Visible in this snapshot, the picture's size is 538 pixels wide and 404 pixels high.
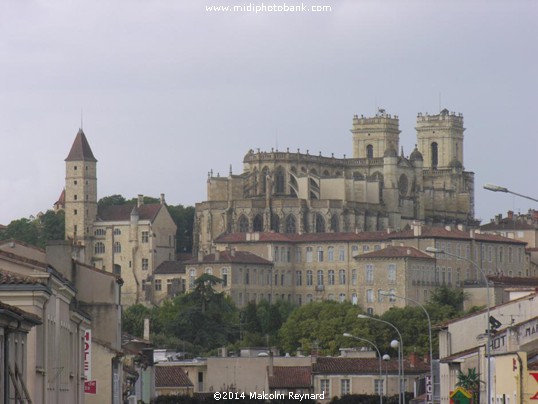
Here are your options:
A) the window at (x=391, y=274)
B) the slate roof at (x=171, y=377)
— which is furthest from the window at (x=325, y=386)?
the window at (x=391, y=274)

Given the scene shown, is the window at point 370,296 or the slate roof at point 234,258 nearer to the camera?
the window at point 370,296

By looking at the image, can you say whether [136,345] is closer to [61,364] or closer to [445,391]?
[445,391]

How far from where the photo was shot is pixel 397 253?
18250cm

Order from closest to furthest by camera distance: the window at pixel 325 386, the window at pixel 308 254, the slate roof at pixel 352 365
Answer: the slate roof at pixel 352 365
the window at pixel 325 386
the window at pixel 308 254

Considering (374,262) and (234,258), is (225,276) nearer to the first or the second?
(234,258)

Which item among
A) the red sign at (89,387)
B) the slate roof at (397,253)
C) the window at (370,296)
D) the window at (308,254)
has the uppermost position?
the window at (308,254)

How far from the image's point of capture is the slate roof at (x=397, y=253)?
182125 mm

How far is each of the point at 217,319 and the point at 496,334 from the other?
124 meters

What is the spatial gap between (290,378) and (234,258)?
8533cm

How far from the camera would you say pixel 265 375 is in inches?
4227

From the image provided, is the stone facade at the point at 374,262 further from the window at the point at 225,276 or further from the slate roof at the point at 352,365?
the slate roof at the point at 352,365

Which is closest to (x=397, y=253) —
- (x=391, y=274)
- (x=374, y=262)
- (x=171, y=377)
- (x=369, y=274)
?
(x=391, y=274)

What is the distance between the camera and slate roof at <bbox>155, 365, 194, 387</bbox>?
98994mm

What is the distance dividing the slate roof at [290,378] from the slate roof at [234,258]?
8298cm
